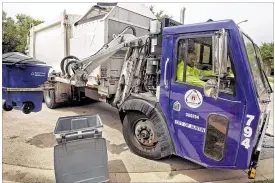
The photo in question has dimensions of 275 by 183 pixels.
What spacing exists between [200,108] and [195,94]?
18cm

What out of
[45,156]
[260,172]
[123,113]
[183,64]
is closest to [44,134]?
[45,156]

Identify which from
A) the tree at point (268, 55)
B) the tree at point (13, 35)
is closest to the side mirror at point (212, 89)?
the tree at point (13, 35)

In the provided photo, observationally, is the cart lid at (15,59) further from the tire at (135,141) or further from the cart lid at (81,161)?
the tire at (135,141)

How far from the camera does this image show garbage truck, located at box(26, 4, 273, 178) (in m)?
2.46

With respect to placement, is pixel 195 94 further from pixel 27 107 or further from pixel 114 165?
pixel 27 107

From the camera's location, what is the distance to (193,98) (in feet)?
9.16

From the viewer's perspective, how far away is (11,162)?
3332 millimetres

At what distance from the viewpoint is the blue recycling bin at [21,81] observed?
364 centimetres

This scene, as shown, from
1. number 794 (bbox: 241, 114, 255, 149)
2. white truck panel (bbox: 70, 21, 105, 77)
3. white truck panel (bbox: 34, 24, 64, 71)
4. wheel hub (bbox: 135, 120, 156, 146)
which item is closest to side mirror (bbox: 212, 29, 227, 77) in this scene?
number 794 (bbox: 241, 114, 255, 149)

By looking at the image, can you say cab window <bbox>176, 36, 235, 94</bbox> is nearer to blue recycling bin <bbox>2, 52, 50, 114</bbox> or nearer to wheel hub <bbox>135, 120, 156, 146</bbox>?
wheel hub <bbox>135, 120, 156, 146</bbox>

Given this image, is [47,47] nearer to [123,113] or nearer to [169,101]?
[123,113]

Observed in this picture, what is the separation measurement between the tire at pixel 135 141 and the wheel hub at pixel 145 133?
0.21 feet

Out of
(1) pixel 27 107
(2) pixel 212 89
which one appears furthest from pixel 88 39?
(2) pixel 212 89

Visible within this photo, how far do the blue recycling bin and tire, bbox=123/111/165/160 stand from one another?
1.65 meters
